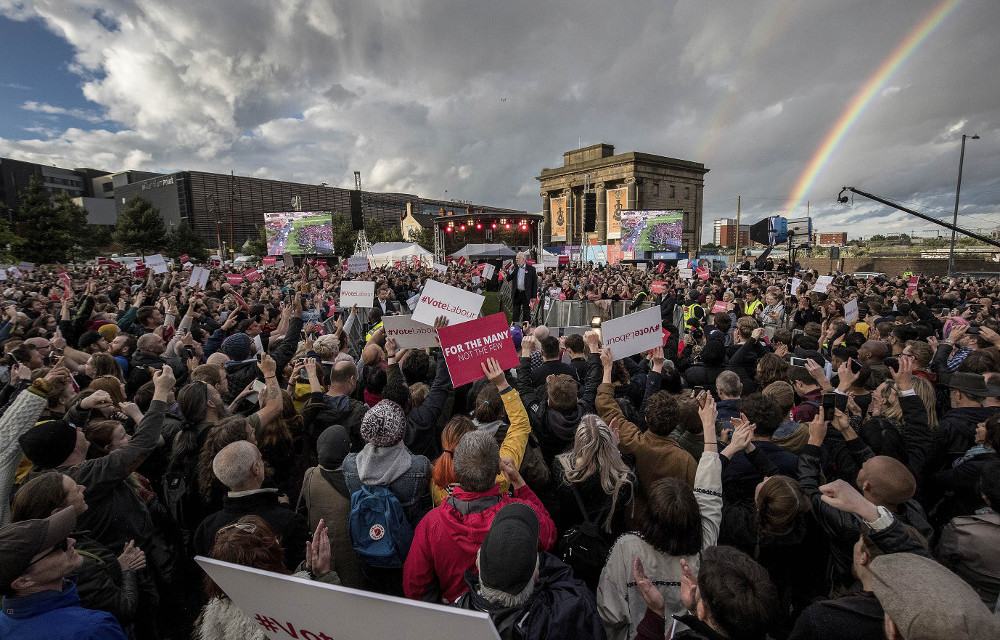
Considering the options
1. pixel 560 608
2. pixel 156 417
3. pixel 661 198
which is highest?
pixel 661 198

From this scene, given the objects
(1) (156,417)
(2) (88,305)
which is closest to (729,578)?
(1) (156,417)

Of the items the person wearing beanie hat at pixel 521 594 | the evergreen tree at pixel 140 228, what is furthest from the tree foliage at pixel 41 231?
the person wearing beanie hat at pixel 521 594

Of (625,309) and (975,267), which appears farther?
(975,267)

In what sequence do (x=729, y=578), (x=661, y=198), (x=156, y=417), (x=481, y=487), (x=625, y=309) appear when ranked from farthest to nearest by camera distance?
1. (x=661, y=198)
2. (x=625, y=309)
3. (x=156, y=417)
4. (x=481, y=487)
5. (x=729, y=578)

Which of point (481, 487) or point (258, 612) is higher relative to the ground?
point (481, 487)

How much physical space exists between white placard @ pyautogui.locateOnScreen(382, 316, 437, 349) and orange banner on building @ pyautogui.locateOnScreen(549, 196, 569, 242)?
56.7 m

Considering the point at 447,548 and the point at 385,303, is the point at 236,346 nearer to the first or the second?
the point at 447,548

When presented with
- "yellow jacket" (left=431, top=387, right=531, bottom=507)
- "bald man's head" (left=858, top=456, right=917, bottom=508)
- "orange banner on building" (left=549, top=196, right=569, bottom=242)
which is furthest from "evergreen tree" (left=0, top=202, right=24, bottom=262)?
"orange banner on building" (left=549, top=196, right=569, bottom=242)

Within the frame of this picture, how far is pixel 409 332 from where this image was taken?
5.79 m

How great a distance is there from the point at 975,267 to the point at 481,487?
48.2 m

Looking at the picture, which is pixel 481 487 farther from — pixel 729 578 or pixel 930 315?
pixel 930 315

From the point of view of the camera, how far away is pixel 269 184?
9031 centimetres

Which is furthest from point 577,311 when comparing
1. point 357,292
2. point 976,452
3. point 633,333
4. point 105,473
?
point 105,473

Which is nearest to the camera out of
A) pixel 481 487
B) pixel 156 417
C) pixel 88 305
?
pixel 481 487
